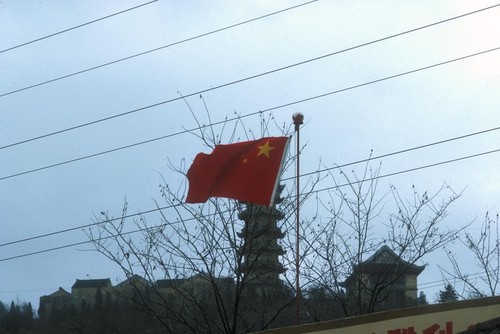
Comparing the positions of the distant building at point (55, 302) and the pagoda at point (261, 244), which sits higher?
the distant building at point (55, 302)

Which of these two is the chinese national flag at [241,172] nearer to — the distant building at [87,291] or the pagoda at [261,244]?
the pagoda at [261,244]

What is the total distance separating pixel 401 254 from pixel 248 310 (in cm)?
351

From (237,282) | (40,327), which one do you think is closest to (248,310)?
(237,282)

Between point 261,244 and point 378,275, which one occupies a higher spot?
point 261,244

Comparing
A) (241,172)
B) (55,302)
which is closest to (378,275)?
(241,172)

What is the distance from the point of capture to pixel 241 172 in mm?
16562

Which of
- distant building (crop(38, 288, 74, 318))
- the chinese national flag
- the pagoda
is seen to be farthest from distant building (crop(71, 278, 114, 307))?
the chinese national flag

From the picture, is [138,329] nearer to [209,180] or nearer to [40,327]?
[40,327]

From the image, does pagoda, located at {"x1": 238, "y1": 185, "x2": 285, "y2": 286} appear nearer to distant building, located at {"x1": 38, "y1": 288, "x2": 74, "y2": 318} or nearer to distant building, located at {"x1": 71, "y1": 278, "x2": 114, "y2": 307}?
distant building, located at {"x1": 71, "y1": 278, "x2": 114, "y2": 307}

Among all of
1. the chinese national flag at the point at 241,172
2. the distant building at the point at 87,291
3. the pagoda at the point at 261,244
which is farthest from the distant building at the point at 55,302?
the chinese national flag at the point at 241,172

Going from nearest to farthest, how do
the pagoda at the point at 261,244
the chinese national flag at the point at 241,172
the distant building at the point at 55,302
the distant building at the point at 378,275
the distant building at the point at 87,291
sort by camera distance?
the chinese national flag at the point at 241,172 → the pagoda at the point at 261,244 → the distant building at the point at 378,275 → the distant building at the point at 87,291 → the distant building at the point at 55,302

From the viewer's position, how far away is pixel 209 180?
16859mm

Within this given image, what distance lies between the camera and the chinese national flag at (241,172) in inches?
639

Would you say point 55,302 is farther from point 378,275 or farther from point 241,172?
point 241,172
